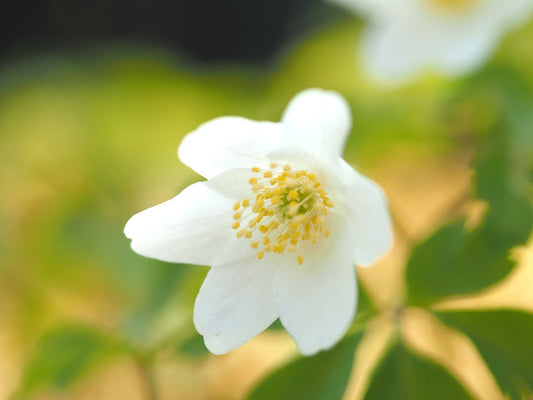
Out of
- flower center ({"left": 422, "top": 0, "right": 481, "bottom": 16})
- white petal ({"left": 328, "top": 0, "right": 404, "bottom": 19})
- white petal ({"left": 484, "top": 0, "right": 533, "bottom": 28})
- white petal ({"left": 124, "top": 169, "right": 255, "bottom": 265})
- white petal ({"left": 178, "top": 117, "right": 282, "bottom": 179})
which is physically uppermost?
white petal ({"left": 484, "top": 0, "right": 533, "bottom": 28})

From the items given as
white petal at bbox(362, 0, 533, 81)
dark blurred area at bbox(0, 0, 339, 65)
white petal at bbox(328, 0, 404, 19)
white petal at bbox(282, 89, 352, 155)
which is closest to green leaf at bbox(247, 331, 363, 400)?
white petal at bbox(282, 89, 352, 155)

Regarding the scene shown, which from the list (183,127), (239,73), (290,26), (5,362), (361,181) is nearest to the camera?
(361,181)

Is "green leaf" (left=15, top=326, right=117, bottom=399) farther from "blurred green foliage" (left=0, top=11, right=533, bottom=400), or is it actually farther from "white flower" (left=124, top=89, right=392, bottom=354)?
"white flower" (left=124, top=89, right=392, bottom=354)

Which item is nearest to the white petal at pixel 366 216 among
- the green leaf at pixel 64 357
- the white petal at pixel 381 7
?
the green leaf at pixel 64 357

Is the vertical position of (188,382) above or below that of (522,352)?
below

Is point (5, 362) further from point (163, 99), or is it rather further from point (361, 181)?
point (361, 181)

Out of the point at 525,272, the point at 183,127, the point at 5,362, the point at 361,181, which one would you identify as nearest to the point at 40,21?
the point at 183,127
